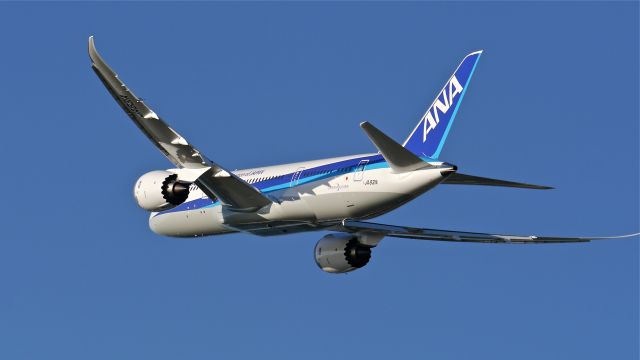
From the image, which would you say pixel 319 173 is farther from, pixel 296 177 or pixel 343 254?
pixel 343 254

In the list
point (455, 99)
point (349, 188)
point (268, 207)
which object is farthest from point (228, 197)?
point (455, 99)

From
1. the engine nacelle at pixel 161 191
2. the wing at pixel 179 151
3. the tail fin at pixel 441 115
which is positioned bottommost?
the engine nacelle at pixel 161 191

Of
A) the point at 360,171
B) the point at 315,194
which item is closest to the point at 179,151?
the point at 315,194

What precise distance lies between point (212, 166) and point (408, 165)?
675cm

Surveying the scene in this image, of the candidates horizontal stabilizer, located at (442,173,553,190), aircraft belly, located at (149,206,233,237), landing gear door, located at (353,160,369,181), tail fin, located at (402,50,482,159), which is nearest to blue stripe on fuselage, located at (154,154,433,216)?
landing gear door, located at (353,160,369,181)

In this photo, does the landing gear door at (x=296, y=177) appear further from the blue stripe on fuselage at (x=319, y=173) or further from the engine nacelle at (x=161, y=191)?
the engine nacelle at (x=161, y=191)

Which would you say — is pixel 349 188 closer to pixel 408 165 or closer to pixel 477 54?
pixel 408 165

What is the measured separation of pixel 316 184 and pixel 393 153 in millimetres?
4474

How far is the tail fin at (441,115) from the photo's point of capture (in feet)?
146

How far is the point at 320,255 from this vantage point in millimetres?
51344

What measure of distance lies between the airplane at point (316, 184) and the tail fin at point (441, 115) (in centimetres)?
3

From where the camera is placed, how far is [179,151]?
44.7 meters

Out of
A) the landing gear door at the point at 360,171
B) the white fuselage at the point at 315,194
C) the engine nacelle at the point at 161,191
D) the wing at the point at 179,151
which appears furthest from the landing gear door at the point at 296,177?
the engine nacelle at the point at 161,191

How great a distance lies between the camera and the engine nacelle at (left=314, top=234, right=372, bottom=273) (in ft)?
166
